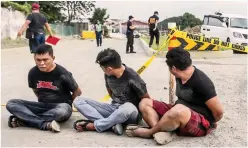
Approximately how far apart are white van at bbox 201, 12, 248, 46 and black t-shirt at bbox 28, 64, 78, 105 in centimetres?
1571

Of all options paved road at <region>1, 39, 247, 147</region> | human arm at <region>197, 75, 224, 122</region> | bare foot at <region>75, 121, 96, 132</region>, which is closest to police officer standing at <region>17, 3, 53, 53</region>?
paved road at <region>1, 39, 247, 147</region>

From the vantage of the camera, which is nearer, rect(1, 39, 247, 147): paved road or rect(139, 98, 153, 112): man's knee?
rect(1, 39, 247, 147): paved road

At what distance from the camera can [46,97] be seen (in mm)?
5422

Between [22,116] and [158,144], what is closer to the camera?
[158,144]

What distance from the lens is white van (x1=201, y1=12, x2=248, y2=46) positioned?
20047 mm

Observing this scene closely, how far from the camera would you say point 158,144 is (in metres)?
4.41

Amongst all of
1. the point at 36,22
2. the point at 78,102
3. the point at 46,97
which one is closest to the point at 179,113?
the point at 78,102

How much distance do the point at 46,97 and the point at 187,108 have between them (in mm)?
1973

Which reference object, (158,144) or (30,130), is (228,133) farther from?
(30,130)

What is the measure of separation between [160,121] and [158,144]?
0.79ft

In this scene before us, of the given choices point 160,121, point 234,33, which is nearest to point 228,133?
point 160,121

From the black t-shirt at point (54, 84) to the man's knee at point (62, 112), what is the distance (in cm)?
16

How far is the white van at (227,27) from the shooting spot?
20047 millimetres

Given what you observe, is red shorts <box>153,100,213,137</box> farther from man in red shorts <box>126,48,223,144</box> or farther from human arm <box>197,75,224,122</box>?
human arm <box>197,75,224,122</box>
